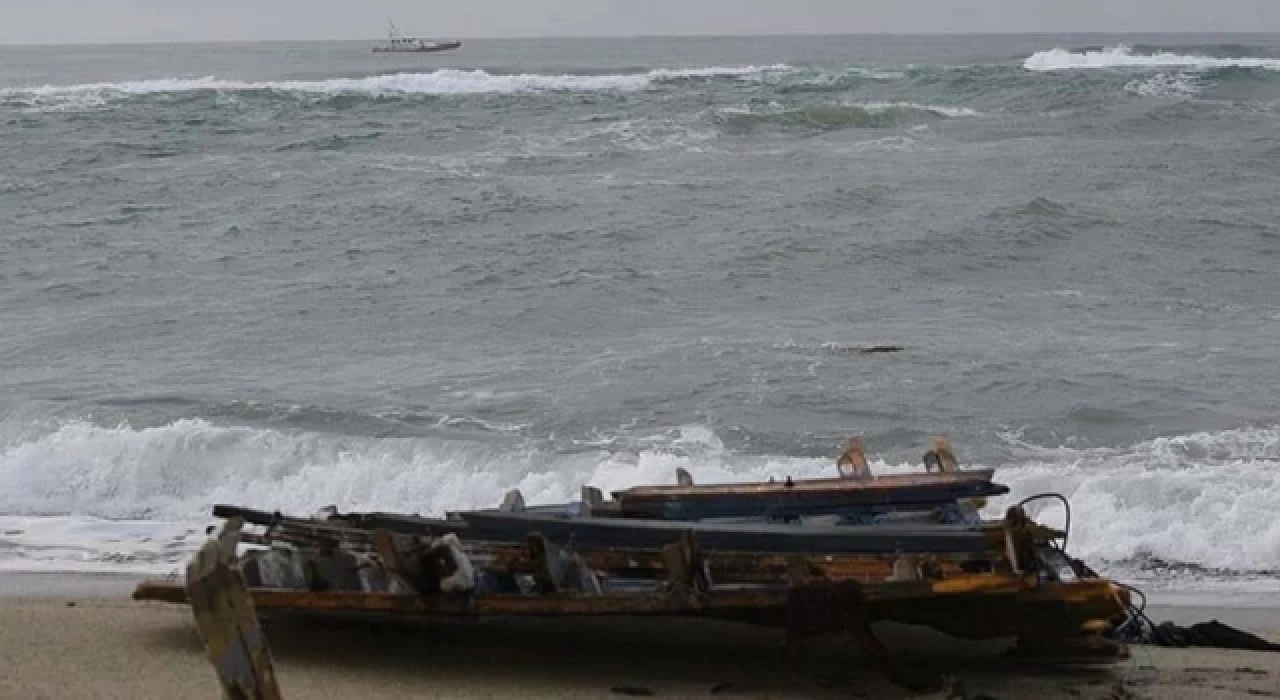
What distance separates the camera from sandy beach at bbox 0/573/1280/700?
6543mm

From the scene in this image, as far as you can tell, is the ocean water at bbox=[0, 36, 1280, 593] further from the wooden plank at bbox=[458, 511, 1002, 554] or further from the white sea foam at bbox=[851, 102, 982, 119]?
the wooden plank at bbox=[458, 511, 1002, 554]

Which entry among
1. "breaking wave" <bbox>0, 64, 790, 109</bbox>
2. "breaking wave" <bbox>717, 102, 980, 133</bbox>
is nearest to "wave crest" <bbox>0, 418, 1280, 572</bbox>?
"breaking wave" <bbox>717, 102, 980, 133</bbox>

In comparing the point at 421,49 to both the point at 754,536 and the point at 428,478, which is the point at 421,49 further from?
the point at 754,536

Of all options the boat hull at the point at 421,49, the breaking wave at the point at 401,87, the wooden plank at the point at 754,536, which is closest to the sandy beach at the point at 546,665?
the wooden plank at the point at 754,536

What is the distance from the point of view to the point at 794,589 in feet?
21.0

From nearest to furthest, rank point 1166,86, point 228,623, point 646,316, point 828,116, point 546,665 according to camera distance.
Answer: point 228,623 < point 546,665 < point 646,316 < point 828,116 < point 1166,86

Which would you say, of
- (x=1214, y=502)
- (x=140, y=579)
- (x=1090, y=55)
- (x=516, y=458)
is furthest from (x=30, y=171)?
(x=1090, y=55)

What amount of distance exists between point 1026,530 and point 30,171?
2890cm

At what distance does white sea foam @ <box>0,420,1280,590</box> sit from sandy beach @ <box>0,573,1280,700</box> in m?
2.50

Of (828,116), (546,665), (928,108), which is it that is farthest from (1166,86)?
(546,665)

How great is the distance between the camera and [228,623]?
472 cm

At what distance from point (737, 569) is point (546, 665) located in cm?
92

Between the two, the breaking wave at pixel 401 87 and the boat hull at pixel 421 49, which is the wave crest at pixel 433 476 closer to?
the breaking wave at pixel 401 87

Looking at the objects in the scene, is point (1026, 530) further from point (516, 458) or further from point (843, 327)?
point (843, 327)
